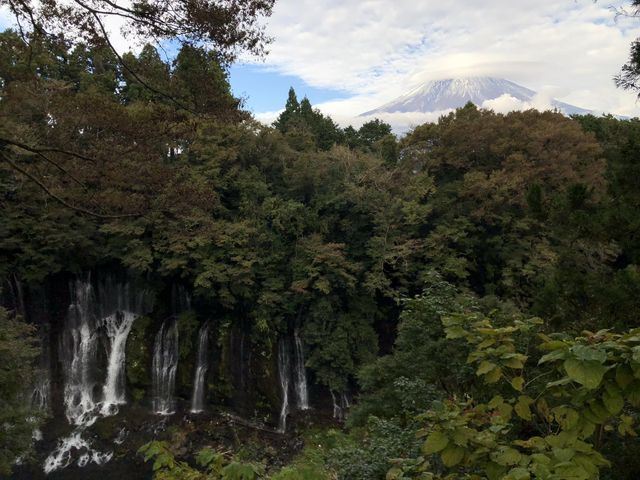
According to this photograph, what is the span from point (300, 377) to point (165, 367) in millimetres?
5838

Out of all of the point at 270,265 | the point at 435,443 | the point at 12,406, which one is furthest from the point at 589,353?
the point at 270,265

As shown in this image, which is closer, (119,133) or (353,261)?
(119,133)

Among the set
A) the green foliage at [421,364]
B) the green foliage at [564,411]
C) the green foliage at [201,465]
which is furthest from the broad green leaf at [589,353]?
the green foliage at [421,364]

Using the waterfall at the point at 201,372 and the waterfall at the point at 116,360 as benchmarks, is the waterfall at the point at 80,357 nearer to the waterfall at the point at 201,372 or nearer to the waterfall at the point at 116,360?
the waterfall at the point at 116,360

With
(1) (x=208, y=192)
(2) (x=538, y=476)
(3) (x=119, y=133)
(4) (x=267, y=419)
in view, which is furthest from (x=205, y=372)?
(2) (x=538, y=476)

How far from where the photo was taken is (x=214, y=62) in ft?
23.2

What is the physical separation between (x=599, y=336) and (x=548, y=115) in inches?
904

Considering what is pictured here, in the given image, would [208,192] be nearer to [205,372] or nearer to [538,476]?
[538,476]

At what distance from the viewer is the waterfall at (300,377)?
755 inches

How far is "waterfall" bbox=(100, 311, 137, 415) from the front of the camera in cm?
1758

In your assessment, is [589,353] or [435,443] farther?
[435,443]

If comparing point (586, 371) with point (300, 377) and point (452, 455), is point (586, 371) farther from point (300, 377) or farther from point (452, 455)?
point (300, 377)

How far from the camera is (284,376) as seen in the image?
19.3 metres

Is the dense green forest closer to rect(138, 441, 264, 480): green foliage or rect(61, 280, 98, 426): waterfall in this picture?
rect(61, 280, 98, 426): waterfall
